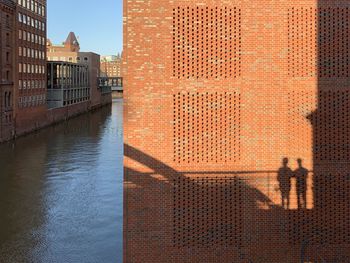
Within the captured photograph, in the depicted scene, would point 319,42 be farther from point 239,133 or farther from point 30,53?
point 30,53

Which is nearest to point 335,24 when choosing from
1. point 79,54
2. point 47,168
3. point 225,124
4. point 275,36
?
point 275,36

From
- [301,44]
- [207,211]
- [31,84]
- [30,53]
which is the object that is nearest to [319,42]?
[301,44]

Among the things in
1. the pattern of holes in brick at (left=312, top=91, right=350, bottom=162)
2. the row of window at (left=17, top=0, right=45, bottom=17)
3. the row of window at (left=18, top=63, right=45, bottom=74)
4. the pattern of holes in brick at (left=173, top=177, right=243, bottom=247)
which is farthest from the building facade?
the pattern of holes in brick at (left=312, top=91, right=350, bottom=162)

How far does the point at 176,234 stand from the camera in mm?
17297

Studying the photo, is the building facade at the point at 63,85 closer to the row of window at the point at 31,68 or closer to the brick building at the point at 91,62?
the row of window at the point at 31,68

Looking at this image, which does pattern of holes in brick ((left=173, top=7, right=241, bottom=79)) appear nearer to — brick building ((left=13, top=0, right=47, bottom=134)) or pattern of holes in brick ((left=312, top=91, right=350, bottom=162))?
pattern of holes in brick ((left=312, top=91, right=350, bottom=162))

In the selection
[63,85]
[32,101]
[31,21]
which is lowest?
[32,101]

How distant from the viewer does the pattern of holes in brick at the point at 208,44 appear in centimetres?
1706

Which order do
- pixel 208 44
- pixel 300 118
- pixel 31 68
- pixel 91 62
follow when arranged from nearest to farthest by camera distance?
1. pixel 208 44
2. pixel 300 118
3. pixel 31 68
4. pixel 91 62

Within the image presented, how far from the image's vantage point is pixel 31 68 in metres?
69.8

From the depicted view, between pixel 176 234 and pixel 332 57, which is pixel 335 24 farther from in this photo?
pixel 176 234

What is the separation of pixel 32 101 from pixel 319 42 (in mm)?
58596

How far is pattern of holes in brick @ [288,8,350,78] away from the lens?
17.1 m

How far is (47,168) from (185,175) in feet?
94.4
